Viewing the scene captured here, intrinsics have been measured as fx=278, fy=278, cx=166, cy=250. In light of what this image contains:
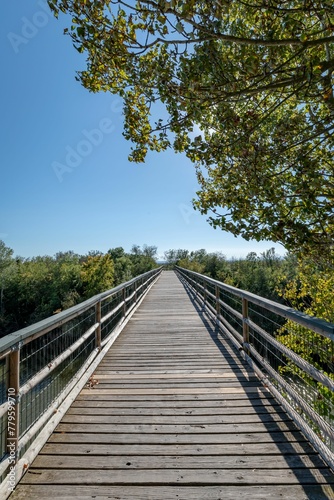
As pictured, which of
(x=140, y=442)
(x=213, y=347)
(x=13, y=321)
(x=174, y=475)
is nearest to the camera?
(x=174, y=475)

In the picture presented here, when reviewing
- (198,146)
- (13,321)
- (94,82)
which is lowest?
(13,321)

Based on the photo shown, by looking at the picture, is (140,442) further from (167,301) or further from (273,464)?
(167,301)

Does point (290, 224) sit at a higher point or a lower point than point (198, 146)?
lower

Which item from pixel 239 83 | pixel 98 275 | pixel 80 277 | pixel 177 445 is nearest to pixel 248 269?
pixel 98 275

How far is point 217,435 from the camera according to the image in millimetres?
2211

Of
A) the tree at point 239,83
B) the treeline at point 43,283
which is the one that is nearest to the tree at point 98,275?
the treeline at point 43,283

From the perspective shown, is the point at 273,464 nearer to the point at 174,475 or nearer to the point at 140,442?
the point at 174,475

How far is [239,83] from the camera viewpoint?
325 centimetres

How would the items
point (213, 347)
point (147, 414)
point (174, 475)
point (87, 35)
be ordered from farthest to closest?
point (213, 347) → point (87, 35) → point (147, 414) → point (174, 475)

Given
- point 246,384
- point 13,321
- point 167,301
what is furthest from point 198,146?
point 13,321

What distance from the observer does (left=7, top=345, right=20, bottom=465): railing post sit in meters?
1.70

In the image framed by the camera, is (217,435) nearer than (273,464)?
No

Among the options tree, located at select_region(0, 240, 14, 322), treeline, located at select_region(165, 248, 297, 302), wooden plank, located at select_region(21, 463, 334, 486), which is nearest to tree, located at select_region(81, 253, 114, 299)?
treeline, located at select_region(165, 248, 297, 302)

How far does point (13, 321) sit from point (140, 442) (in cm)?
4625
